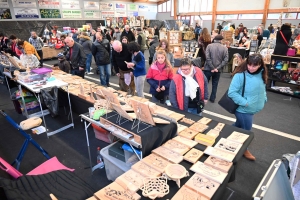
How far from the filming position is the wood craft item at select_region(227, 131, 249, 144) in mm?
1821

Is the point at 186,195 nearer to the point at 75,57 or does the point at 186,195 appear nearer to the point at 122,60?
the point at 122,60

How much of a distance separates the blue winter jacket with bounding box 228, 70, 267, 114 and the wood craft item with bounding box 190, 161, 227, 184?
39.8 inches

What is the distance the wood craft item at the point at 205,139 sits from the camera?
1.78 metres

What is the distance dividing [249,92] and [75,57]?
11.3 feet

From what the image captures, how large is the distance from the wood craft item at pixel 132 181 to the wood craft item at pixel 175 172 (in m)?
0.18

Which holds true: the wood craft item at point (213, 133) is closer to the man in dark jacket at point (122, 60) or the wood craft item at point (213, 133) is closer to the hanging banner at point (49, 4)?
the man in dark jacket at point (122, 60)

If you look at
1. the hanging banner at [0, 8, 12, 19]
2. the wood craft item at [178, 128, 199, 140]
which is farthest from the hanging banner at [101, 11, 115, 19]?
the wood craft item at [178, 128, 199, 140]

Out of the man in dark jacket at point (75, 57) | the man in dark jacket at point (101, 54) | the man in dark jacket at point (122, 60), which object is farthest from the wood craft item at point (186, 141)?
the man in dark jacket at point (101, 54)

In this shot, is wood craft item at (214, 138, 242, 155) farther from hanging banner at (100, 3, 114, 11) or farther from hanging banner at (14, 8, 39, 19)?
hanging banner at (100, 3, 114, 11)

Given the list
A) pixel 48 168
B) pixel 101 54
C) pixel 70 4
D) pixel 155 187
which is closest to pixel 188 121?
pixel 155 187

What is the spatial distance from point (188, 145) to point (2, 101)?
494cm

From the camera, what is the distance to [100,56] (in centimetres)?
469

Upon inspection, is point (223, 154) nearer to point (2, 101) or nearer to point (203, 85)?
point (203, 85)

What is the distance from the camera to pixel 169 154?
1640mm
